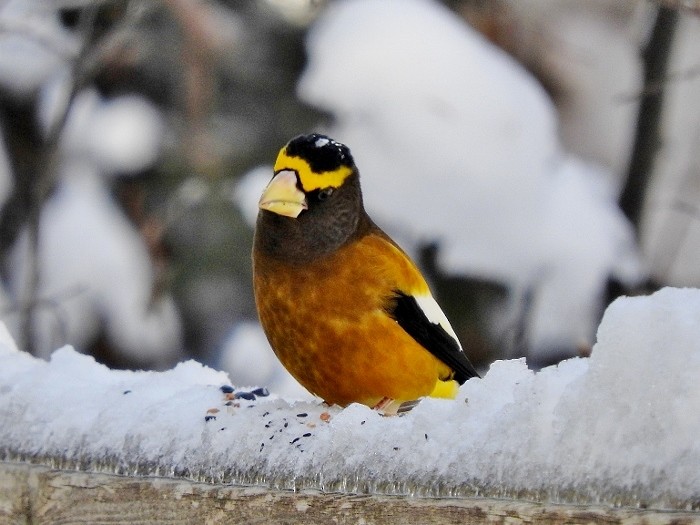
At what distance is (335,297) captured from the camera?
2699 millimetres

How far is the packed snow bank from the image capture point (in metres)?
1.72

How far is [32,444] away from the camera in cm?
238

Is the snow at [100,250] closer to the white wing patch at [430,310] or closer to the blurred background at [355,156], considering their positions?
the blurred background at [355,156]

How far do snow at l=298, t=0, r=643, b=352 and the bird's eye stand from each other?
2293mm

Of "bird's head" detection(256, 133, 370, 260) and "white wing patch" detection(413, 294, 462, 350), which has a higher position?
"bird's head" detection(256, 133, 370, 260)

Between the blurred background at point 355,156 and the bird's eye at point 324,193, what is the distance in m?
2.20

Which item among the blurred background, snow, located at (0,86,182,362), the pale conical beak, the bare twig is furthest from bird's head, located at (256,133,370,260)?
snow, located at (0,86,182,362)

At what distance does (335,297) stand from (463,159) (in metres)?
2.48

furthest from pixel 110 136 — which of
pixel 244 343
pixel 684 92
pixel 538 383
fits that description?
pixel 538 383

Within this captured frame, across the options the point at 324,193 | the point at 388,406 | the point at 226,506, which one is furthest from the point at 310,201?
the point at 226,506

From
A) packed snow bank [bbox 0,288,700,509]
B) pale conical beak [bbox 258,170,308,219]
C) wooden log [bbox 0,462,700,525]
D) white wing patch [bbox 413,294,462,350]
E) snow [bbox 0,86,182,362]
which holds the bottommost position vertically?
wooden log [bbox 0,462,700,525]

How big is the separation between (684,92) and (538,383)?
4.67m

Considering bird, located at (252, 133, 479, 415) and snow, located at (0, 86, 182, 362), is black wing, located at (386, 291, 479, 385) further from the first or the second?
snow, located at (0, 86, 182, 362)

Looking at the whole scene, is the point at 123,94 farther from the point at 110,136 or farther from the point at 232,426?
the point at 232,426
